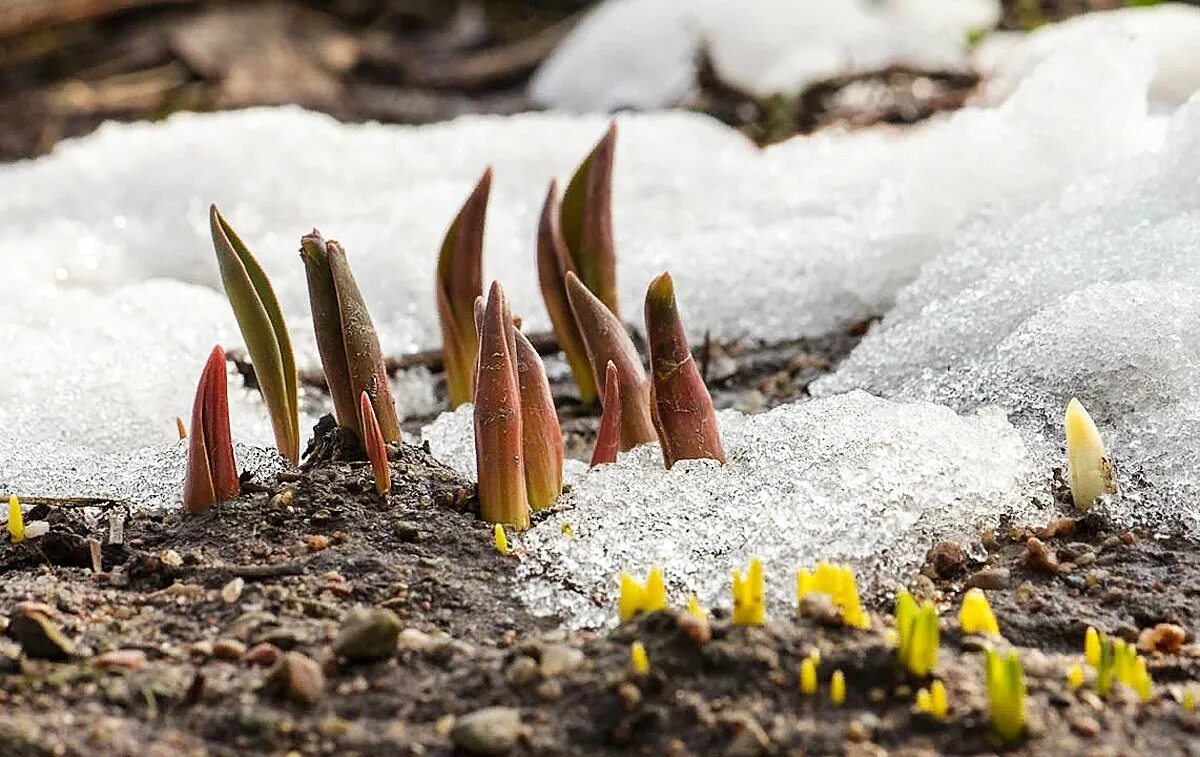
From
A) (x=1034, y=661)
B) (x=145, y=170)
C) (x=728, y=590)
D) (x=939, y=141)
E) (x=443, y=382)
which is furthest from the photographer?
(x=145, y=170)

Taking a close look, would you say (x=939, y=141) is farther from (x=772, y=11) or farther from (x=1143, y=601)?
(x=772, y=11)

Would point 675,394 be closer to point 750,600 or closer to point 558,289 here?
point 750,600

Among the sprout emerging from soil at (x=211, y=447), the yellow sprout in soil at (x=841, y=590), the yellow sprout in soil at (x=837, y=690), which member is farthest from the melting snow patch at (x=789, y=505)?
the sprout emerging from soil at (x=211, y=447)

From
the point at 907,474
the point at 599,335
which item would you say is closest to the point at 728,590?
the point at 907,474

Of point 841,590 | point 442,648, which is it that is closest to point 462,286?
point 442,648

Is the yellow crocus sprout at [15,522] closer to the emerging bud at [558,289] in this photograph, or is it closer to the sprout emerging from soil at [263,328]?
the sprout emerging from soil at [263,328]

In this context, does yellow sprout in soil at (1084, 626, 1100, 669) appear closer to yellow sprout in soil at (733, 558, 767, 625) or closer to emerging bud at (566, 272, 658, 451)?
yellow sprout in soil at (733, 558, 767, 625)

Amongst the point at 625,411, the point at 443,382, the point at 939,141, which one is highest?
the point at 939,141
